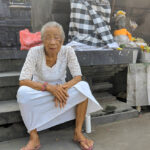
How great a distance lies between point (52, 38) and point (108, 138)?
1566 mm

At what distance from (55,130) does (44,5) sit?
115 inches

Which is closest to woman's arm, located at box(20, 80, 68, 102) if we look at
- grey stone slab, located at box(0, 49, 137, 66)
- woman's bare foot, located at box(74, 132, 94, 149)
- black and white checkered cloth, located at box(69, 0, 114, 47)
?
woman's bare foot, located at box(74, 132, 94, 149)

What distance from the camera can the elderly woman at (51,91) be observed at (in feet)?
6.34

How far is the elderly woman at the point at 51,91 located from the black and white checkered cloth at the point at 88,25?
3.96ft

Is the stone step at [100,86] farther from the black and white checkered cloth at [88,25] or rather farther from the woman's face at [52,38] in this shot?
the woman's face at [52,38]

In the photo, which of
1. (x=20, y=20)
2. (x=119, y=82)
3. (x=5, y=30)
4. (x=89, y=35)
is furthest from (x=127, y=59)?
(x=20, y=20)

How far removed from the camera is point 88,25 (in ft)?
10.9

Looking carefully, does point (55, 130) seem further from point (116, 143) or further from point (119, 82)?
point (119, 82)

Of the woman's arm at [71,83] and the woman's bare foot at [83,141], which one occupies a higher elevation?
the woman's arm at [71,83]

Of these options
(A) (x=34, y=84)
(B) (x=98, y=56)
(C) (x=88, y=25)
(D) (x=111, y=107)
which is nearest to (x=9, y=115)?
(A) (x=34, y=84)

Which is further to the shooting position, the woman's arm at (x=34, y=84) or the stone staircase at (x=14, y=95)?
the stone staircase at (x=14, y=95)

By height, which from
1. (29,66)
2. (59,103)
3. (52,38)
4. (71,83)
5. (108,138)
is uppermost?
(52,38)

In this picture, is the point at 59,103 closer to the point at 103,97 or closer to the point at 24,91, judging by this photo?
the point at 24,91

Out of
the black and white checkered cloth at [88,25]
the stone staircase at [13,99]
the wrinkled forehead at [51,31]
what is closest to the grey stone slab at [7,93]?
the stone staircase at [13,99]
